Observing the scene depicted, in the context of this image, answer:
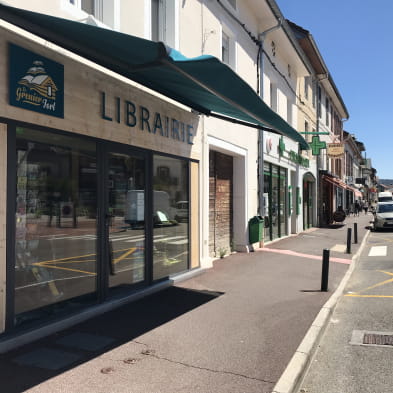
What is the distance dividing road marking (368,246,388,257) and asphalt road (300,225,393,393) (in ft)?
14.5

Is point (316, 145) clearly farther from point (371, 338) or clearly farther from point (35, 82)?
point (35, 82)

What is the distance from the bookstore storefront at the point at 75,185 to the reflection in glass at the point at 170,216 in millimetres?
36

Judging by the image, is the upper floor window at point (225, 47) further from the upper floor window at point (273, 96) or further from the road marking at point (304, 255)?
the road marking at point (304, 255)

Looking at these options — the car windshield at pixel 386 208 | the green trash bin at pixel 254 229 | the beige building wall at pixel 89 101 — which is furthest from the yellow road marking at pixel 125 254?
the car windshield at pixel 386 208

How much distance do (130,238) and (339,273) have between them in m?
5.35

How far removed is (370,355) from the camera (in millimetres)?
4363

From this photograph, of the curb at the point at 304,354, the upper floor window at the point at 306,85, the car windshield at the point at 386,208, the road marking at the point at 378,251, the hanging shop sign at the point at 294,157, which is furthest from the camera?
the car windshield at the point at 386,208

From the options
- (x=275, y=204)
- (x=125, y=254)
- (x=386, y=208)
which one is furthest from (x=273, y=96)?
(x=386, y=208)

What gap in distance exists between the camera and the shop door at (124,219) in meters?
5.82

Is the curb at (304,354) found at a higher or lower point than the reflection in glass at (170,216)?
lower

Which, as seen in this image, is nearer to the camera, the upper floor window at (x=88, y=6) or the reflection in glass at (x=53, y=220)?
the reflection in glass at (x=53, y=220)

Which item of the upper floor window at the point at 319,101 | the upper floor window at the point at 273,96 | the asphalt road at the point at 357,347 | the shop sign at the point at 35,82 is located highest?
the upper floor window at the point at 319,101

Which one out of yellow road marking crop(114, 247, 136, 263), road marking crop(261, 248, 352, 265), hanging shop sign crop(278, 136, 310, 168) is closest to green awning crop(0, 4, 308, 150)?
yellow road marking crop(114, 247, 136, 263)

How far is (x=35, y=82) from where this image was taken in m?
4.53
